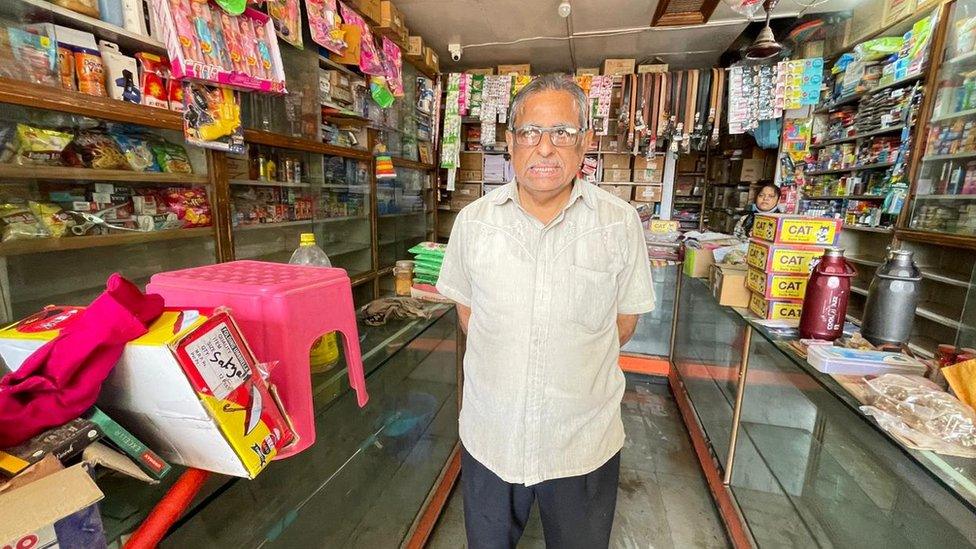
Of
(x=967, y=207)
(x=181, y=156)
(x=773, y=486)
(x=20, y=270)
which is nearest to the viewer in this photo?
(x=20, y=270)

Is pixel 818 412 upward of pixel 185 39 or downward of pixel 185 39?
downward

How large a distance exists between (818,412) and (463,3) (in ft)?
11.9

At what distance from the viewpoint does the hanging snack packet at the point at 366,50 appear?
2914mm

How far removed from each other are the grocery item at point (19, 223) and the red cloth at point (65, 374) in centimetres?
146

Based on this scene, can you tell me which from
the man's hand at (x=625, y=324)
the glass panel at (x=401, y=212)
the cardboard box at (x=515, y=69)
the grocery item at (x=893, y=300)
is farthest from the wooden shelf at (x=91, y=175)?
the cardboard box at (x=515, y=69)

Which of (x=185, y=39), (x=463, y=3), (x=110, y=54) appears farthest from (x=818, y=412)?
(x=463, y=3)

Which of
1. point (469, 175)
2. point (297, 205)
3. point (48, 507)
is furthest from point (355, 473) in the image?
point (469, 175)

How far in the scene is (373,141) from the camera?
357cm

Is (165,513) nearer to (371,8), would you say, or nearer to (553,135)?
(553,135)

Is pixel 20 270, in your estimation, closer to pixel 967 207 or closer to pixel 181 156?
pixel 181 156

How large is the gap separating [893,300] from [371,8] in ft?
11.3

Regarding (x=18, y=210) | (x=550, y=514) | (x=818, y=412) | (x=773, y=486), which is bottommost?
(x=773, y=486)

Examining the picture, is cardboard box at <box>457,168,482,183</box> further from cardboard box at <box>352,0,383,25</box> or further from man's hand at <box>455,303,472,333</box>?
man's hand at <box>455,303,472,333</box>

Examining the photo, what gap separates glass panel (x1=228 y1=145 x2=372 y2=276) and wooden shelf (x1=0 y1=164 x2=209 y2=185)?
0.31 meters
